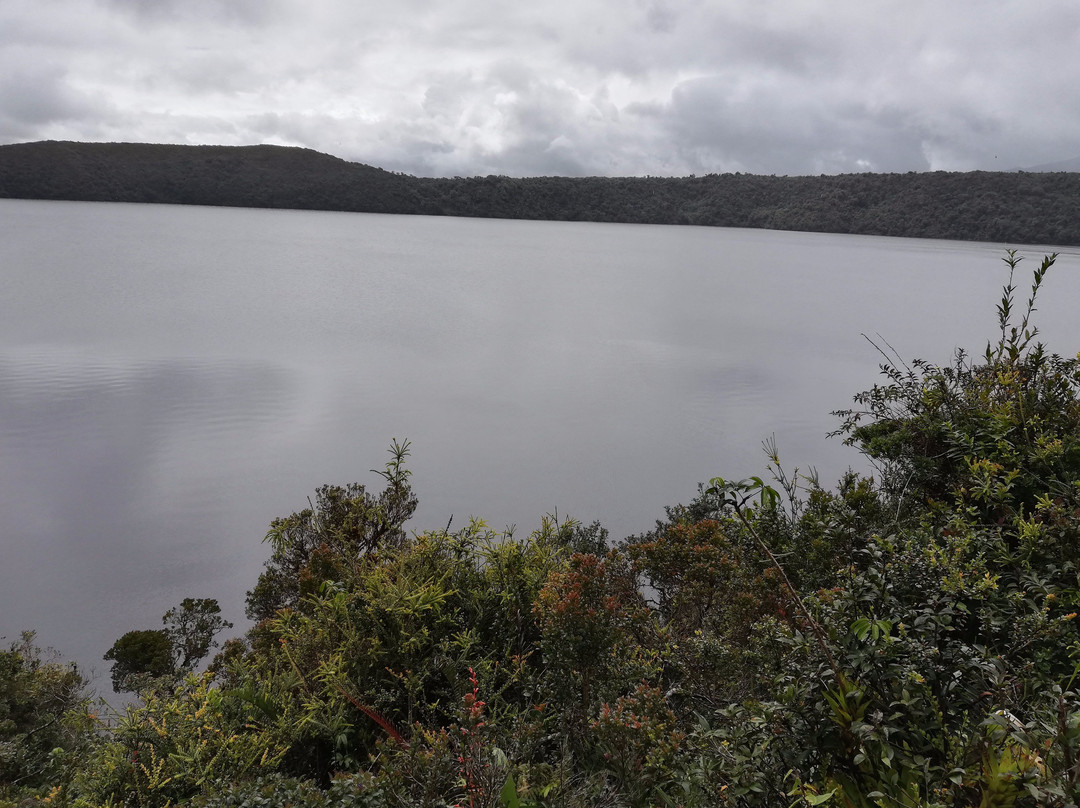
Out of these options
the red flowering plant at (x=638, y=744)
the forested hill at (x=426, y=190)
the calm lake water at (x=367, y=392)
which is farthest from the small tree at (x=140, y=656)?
the forested hill at (x=426, y=190)

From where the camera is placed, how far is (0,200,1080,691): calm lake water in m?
9.24

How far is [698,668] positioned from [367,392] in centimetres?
1401

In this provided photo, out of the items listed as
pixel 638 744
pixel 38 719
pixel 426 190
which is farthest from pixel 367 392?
pixel 426 190

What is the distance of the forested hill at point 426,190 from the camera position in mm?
86750

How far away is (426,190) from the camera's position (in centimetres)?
10169

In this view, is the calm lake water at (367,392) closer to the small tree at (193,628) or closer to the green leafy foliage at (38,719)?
the small tree at (193,628)

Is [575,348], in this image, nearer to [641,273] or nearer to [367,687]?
[367,687]

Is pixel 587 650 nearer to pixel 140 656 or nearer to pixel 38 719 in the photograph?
pixel 38 719

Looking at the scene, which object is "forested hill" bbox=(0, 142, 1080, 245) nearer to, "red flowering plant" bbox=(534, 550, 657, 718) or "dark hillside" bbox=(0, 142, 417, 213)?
"dark hillside" bbox=(0, 142, 417, 213)

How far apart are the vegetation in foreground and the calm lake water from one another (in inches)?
150

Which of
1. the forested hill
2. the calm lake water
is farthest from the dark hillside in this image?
the calm lake water

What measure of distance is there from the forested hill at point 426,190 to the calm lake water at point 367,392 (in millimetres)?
46265

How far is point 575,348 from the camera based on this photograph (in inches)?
889

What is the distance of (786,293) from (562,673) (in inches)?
1461
